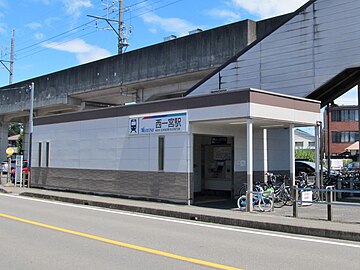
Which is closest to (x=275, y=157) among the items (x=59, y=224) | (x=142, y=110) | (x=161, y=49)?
(x=142, y=110)

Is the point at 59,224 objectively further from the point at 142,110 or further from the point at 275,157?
the point at 275,157

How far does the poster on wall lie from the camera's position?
16.0m

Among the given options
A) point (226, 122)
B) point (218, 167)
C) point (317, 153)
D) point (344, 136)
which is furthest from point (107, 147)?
point (344, 136)

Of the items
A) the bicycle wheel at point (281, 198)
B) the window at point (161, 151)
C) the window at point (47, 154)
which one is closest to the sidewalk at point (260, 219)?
the bicycle wheel at point (281, 198)

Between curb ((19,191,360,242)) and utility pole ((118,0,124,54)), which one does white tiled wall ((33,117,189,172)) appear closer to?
curb ((19,191,360,242))

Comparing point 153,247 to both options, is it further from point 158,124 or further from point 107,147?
point 107,147

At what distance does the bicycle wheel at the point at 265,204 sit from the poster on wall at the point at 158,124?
3.81 metres

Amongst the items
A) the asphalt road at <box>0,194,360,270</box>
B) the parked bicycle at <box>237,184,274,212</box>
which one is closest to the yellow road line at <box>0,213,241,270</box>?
the asphalt road at <box>0,194,360,270</box>

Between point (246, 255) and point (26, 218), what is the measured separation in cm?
733

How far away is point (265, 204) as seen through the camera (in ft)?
48.0

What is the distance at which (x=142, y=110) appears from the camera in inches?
693

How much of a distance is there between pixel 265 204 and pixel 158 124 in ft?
17.0

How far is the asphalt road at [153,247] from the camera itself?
23.3ft

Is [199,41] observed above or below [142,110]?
above
